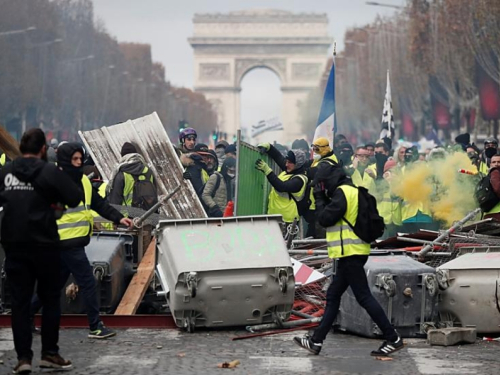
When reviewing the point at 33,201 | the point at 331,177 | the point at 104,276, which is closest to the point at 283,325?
the point at 104,276

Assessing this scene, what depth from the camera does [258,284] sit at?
38.1 ft

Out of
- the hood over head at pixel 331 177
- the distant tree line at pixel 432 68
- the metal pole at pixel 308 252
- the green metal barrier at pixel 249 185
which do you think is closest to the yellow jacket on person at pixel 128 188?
the green metal barrier at pixel 249 185

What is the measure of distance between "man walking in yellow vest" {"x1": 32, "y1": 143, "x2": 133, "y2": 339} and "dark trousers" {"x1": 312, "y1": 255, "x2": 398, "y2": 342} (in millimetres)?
1649

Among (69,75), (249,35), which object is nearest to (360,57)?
(69,75)

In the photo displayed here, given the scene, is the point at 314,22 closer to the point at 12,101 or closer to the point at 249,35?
the point at 249,35

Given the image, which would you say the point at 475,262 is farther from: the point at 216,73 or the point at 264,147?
the point at 216,73

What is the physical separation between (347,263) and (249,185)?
4618 mm

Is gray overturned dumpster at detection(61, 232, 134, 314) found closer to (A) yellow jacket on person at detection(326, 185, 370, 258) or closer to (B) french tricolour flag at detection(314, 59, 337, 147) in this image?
(A) yellow jacket on person at detection(326, 185, 370, 258)

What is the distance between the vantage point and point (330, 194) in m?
10.8

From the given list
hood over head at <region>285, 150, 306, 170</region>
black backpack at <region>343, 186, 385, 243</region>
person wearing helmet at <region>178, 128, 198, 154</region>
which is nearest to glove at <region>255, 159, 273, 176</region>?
hood over head at <region>285, 150, 306, 170</region>

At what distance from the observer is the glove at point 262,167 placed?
48.6 ft

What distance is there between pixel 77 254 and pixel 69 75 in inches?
2719

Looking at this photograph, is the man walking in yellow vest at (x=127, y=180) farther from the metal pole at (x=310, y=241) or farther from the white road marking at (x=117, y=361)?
the white road marking at (x=117, y=361)

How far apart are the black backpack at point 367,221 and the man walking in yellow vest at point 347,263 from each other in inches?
1.3
